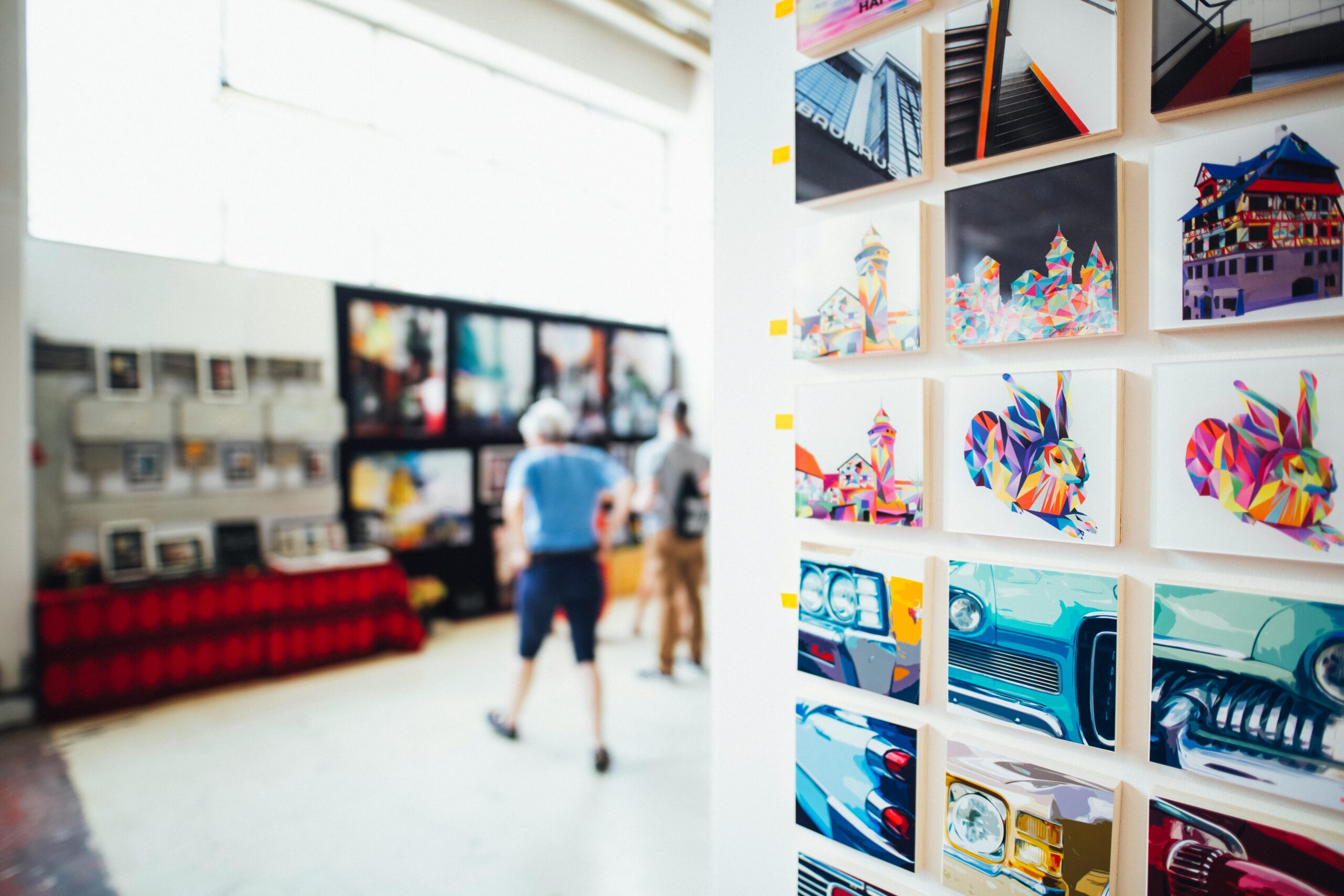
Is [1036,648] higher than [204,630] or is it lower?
higher

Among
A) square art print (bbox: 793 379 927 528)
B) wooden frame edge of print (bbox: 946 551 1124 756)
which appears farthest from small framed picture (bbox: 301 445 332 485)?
wooden frame edge of print (bbox: 946 551 1124 756)

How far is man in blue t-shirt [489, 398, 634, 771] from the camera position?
10.7ft

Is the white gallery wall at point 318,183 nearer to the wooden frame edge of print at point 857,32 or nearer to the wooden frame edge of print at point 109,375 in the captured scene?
the wooden frame edge of print at point 109,375

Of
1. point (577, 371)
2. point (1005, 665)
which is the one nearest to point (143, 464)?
point (577, 371)

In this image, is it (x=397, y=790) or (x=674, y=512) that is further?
(x=674, y=512)

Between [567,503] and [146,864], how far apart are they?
2.05 meters

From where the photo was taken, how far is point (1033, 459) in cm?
126

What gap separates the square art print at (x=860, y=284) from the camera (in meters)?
1.38

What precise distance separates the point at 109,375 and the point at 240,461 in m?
0.92

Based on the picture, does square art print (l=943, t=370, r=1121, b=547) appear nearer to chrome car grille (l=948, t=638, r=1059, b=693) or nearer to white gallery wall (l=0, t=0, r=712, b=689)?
chrome car grille (l=948, t=638, r=1059, b=693)

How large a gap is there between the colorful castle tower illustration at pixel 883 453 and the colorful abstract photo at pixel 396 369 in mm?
4978

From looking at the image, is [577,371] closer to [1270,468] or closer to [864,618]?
[864,618]

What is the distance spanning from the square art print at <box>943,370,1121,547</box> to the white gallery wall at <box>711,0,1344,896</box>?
0.03 metres

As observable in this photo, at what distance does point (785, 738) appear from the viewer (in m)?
1.68
